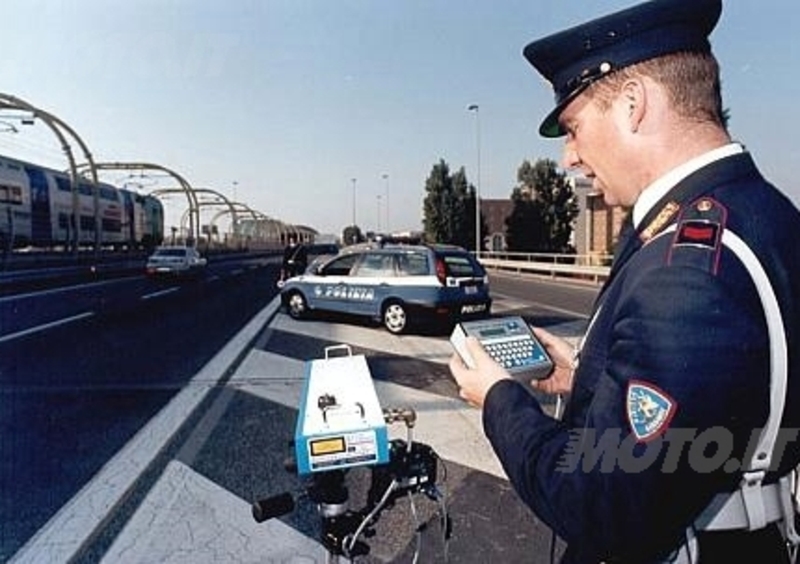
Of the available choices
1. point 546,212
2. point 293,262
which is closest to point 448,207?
point 546,212

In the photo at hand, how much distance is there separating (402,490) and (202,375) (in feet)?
21.0

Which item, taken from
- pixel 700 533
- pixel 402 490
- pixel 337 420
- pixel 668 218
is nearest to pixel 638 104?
pixel 668 218

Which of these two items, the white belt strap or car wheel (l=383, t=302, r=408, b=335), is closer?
the white belt strap

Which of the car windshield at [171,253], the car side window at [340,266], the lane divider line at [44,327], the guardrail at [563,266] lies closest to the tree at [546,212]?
the guardrail at [563,266]

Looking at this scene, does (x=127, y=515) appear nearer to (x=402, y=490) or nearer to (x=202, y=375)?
(x=402, y=490)

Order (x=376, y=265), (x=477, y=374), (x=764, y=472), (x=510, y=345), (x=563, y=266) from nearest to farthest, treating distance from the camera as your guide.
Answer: (x=764, y=472), (x=477, y=374), (x=510, y=345), (x=376, y=265), (x=563, y=266)

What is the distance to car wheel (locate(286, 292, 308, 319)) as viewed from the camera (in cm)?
1344

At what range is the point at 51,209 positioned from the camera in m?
31.4

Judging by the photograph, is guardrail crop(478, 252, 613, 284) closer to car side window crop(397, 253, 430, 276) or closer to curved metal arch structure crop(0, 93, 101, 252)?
car side window crop(397, 253, 430, 276)

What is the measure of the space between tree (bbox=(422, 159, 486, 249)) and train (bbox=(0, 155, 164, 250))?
85.9ft

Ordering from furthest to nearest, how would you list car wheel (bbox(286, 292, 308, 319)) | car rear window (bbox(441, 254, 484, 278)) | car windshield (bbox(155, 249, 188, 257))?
car windshield (bbox(155, 249, 188, 257))
car wheel (bbox(286, 292, 308, 319))
car rear window (bbox(441, 254, 484, 278))

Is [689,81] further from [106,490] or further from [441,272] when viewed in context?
[441,272]

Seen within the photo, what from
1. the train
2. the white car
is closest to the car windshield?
the white car

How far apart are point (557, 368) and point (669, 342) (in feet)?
2.59
